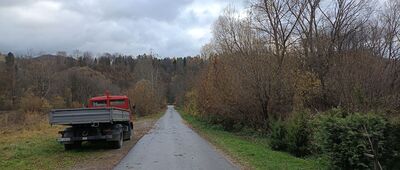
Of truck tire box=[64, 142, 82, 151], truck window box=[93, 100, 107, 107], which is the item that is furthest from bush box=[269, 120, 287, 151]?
truck window box=[93, 100, 107, 107]

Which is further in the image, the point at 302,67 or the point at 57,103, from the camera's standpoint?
the point at 57,103

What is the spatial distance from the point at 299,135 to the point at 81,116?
8752 millimetres

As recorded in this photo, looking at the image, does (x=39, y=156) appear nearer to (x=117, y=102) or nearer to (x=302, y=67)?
(x=117, y=102)

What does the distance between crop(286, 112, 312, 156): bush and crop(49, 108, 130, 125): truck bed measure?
24.2 feet

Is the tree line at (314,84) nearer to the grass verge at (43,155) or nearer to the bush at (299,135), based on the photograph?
the bush at (299,135)

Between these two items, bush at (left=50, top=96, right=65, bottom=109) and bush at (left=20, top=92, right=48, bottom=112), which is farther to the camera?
bush at (left=50, top=96, right=65, bottom=109)

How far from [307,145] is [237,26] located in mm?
23795

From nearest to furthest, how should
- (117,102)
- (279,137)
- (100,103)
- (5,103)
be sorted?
A: (279,137)
(100,103)
(117,102)
(5,103)

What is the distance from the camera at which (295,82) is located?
26.6 metres

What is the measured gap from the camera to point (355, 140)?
38.0 ft

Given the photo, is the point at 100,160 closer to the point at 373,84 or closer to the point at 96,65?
the point at 373,84

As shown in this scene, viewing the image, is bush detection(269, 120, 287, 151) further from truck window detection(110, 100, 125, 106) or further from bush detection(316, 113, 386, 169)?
truck window detection(110, 100, 125, 106)

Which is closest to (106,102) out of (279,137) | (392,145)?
(279,137)

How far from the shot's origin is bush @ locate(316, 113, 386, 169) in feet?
36.7
